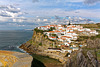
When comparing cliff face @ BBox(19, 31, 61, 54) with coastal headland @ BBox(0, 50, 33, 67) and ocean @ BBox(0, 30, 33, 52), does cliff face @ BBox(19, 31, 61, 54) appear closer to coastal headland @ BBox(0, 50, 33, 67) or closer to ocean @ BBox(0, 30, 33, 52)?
ocean @ BBox(0, 30, 33, 52)

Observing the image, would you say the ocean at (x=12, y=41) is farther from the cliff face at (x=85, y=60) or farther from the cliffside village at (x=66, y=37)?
the cliff face at (x=85, y=60)

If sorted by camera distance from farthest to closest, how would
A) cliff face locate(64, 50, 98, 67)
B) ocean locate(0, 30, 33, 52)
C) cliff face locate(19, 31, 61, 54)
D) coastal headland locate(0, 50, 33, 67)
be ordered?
1. ocean locate(0, 30, 33, 52)
2. cliff face locate(19, 31, 61, 54)
3. cliff face locate(64, 50, 98, 67)
4. coastal headland locate(0, 50, 33, 67)

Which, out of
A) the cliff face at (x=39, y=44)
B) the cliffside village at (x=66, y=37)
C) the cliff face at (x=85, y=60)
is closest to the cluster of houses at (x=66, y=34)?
the cliffside village at (x=66, y=37)

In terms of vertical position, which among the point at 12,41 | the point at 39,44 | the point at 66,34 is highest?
the point at 66,34

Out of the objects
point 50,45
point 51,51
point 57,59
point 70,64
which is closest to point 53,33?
point 50,45

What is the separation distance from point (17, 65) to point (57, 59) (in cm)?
1881

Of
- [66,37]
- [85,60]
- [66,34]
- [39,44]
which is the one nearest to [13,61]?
[85,60]

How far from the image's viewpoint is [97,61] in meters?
9.69

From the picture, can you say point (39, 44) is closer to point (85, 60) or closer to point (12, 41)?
point (12, 41)

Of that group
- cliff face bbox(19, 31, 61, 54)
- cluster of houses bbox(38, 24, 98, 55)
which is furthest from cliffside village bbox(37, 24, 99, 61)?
cliff face bbox(19, 31, 61, 54)

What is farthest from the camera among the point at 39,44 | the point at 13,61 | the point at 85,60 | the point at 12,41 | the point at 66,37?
the point at 12,41

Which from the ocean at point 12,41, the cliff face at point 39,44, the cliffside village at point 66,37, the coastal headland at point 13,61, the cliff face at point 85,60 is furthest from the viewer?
the ocean at point 12,41

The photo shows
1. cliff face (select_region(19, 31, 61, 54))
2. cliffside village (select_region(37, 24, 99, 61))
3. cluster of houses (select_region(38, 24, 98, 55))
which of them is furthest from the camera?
cluster of houses (select_region(38, 24, 98, 55))

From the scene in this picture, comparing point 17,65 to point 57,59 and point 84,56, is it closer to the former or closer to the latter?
point 84,56
